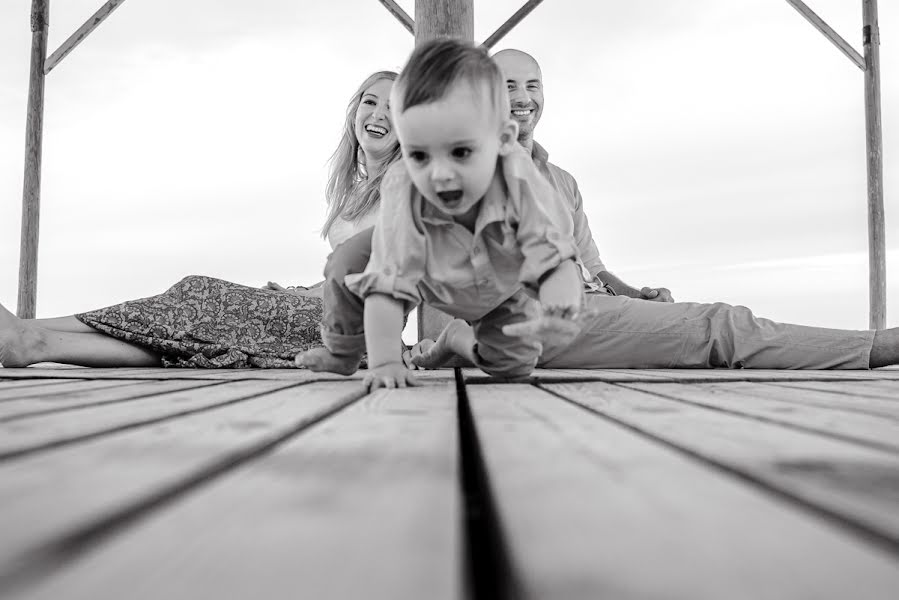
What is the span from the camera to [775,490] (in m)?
0.50

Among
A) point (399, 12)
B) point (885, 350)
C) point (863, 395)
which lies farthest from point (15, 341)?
point (885, 350)

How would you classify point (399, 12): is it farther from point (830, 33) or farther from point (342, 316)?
point (342, 316)

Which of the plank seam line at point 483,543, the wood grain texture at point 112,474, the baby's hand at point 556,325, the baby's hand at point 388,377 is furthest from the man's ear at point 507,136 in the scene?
the plank seam line at point 483,543

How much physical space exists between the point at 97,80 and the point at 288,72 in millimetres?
1645

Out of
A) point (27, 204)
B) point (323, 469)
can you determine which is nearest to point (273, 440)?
point (323, 469)

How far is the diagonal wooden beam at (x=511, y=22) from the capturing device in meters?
4.27

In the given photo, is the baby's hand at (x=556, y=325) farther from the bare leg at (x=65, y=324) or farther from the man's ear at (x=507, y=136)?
the bare leg at (x=65, y=324)

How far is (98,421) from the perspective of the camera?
861 millimetres

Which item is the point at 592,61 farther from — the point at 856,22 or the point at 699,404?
the point at 699,404

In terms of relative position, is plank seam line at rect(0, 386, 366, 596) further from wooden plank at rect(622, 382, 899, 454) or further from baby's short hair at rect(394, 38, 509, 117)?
baby's short hair at rect(394, 38, 509, 117)

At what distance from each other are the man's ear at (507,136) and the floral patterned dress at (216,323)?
1505mm

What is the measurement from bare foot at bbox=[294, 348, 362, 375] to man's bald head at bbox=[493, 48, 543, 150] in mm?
1503

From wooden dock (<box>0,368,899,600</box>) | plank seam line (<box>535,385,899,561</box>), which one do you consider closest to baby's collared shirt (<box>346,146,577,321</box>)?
wooden dock (<box>0,368,899,600</box>)

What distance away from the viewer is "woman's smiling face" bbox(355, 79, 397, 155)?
3.13 meters
